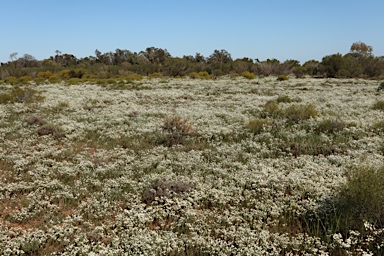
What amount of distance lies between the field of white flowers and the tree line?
131ft

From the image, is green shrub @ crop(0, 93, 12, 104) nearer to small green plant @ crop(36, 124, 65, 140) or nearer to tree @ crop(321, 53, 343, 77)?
small green plant @ crop(36, 124, 65, 140)

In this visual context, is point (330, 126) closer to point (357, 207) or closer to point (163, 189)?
point (357, 207)

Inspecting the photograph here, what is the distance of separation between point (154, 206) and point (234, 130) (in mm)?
7892

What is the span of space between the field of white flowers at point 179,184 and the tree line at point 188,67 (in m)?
40.1

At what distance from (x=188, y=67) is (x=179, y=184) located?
60411 mm

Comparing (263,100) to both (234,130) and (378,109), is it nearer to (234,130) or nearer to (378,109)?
(378,109)

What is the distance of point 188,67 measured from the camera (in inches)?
2589

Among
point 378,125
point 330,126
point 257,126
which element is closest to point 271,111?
point 257,126

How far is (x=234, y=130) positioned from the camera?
44.8 feet

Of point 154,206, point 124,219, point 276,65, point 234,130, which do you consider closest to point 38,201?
point 124,219

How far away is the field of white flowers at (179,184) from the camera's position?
5250mm

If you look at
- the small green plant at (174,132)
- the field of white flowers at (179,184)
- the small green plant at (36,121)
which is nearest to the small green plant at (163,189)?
the field of white flowers at (179,184)

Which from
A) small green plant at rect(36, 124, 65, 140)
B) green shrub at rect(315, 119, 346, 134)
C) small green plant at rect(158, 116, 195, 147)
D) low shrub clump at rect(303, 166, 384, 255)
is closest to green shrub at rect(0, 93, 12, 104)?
small green plant at rect(36, 124, 65, 140)

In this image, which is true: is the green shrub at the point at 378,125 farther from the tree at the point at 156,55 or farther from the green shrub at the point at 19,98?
the tree at the point at 156,55
